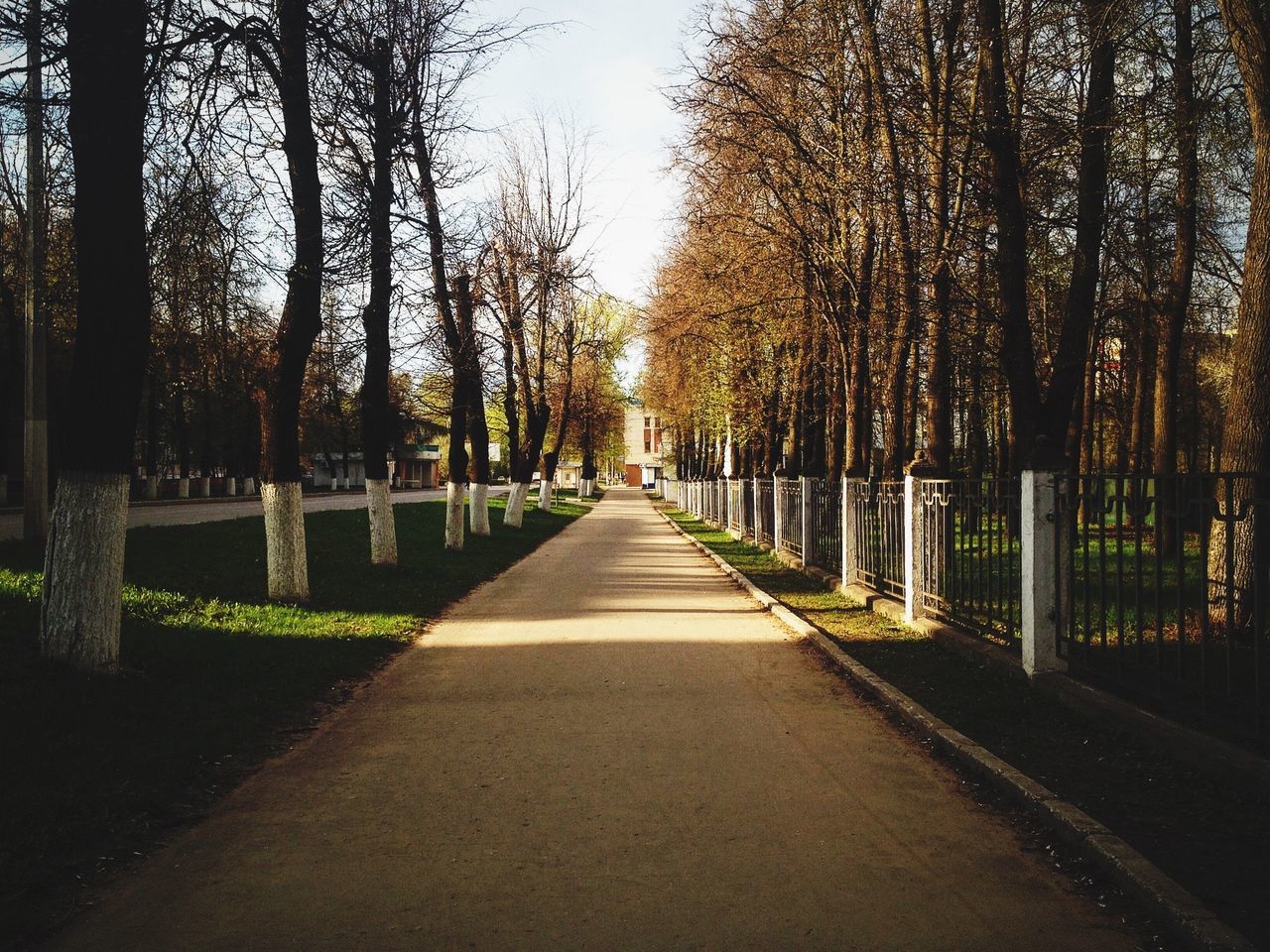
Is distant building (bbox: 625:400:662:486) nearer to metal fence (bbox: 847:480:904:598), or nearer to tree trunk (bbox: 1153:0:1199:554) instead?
tree trunk (bbox: 1153:0:1199:554)

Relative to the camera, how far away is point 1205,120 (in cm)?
1158

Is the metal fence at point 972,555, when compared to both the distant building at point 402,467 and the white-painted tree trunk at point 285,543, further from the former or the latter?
the distant building at point 402,467

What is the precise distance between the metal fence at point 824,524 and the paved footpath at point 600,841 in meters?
7.67

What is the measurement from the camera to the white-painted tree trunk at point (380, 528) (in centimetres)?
1614

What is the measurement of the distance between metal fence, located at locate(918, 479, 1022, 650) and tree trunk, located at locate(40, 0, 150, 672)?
6757 mm

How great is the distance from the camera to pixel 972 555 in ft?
30.2

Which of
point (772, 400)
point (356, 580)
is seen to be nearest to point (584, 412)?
point (772, 400)

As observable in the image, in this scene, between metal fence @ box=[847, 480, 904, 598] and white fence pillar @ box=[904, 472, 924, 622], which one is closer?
white fence pillar @ box=[904, 472, 924, 622]

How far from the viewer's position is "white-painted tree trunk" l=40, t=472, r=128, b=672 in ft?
23.0

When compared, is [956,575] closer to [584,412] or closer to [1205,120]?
[1205,120]

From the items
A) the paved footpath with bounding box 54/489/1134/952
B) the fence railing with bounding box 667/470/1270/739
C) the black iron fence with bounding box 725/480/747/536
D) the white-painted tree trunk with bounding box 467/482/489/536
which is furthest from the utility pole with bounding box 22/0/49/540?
the black iron fence with bounding box 725/480/747/536

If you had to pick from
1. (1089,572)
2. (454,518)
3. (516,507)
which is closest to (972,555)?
(1089,572)

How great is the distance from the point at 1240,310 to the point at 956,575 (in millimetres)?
3483

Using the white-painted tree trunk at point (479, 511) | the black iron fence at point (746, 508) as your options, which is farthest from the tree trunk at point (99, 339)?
the black iron fence at point (746, 508)
